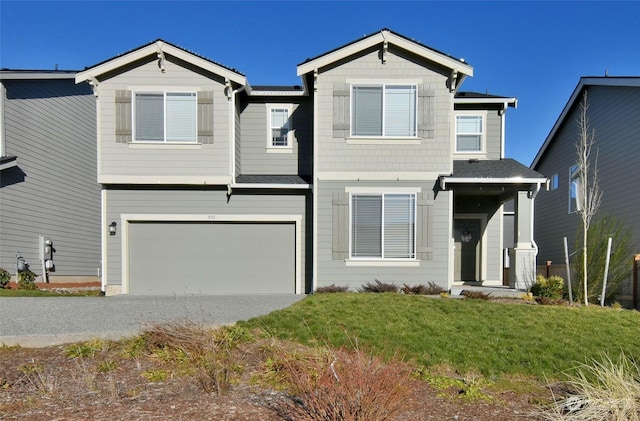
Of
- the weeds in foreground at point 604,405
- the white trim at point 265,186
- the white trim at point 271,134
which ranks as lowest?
the weeds in foreground at point 604,405

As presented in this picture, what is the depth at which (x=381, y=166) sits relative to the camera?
10812 mm

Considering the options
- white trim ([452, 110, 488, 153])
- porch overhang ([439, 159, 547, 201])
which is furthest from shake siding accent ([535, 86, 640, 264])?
white trim ([452, 110, 488, 153])

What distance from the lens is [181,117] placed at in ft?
36.7

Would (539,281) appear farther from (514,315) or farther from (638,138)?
(638,138)

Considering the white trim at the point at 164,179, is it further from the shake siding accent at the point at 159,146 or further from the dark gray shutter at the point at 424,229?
the dark gray shutter at the point at 424,229

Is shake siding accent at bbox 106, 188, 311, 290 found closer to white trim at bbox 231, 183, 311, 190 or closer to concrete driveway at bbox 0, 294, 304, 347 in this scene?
white trim at bbox 231, 183, 311, 190

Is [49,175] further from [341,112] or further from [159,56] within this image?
[341,112]

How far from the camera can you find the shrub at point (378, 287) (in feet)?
33.9

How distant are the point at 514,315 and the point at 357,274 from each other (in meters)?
4.06

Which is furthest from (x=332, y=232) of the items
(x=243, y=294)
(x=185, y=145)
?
(x=185, y=145)

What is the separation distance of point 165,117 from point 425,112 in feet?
21.8

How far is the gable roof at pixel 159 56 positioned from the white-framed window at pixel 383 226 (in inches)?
184

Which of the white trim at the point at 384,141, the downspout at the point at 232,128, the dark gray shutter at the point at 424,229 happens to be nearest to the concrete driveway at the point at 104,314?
the downspout at the point at 232,128

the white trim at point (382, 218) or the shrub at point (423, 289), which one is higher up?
the white trim at point (382, 218)
